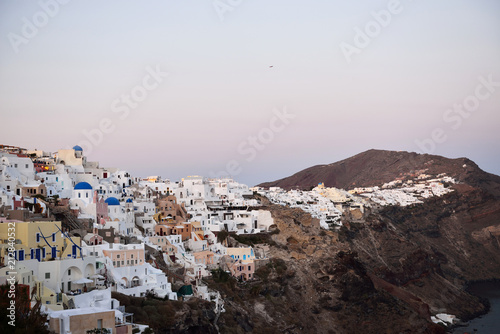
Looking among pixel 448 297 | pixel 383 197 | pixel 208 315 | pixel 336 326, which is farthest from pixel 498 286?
pixel 208 315

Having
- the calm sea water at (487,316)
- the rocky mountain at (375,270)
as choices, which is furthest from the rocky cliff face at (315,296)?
the calm sea water at (487,316)

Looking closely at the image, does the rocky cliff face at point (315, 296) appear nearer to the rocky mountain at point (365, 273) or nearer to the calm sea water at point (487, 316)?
the rocky mountain at point (365, 273)

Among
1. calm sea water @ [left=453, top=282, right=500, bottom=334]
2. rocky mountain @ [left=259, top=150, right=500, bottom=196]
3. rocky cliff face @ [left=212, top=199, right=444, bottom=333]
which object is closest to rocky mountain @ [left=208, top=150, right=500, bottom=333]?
rocky cliff face @ [left=212, top=199, right=444, bottom=333]

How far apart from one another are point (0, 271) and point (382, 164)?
459 feet

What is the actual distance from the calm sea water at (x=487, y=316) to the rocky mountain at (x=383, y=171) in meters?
45.7

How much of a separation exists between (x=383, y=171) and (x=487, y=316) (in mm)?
89680

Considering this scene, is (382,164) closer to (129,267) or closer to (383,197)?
(383,197)

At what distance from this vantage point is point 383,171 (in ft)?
515

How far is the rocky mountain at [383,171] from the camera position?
137750mm

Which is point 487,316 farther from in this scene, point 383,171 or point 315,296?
point 383,171

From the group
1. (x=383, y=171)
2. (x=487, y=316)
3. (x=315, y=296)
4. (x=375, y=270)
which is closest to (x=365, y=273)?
(x=375, y=270)

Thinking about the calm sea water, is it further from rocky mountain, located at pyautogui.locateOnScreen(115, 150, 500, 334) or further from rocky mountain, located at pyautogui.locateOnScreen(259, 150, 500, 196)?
rocky mountain, located at pyautogui.locateOnScreen(259, 150, 500, 196)

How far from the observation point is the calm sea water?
6138cm

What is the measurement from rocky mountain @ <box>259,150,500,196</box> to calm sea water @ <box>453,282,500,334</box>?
45745 millimetres
